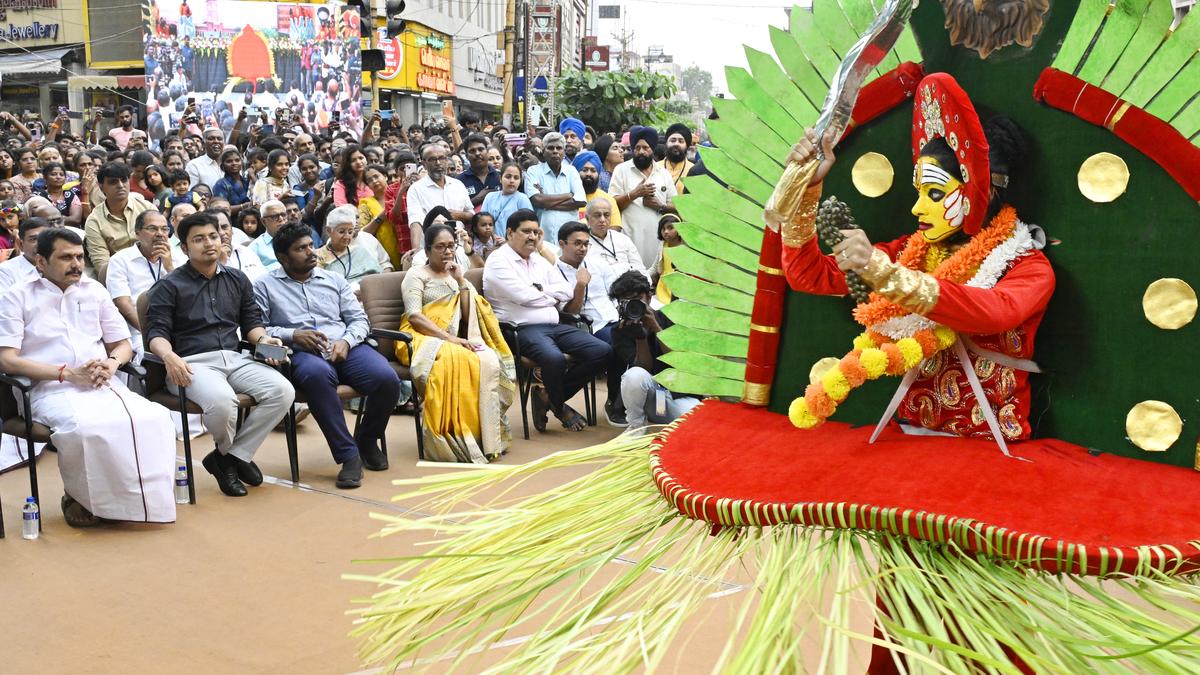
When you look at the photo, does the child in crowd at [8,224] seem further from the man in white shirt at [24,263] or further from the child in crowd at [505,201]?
the child in crowd at [505,201]

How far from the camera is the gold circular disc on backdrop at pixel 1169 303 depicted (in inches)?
69.5

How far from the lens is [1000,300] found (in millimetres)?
1775

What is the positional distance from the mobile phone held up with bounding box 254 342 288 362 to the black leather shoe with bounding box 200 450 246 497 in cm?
50

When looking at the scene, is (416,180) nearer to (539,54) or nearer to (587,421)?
(587,421)

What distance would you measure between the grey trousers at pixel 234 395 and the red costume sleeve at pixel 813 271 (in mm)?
3444

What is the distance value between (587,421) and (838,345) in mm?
4401

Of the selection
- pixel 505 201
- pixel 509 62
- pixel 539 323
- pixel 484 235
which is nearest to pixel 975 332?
pixel 539 323

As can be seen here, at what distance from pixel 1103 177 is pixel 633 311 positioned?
13.7 feet

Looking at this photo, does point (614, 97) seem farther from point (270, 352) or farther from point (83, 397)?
point (83, 397)

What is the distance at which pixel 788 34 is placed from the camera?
2277mm

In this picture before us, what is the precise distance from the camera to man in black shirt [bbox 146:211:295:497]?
4836 millimetres

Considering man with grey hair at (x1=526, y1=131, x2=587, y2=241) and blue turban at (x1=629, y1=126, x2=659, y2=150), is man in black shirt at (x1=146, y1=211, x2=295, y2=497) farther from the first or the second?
blue turban at (x1=629, y1=126, x2=659, y2=150)

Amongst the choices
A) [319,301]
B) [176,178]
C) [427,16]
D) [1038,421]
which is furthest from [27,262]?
[427,16]

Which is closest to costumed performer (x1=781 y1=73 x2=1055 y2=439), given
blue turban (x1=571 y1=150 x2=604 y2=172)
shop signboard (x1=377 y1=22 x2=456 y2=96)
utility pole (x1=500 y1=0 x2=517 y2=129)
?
blue turban (x1=571 y1=150 x2=604 y2=172)
